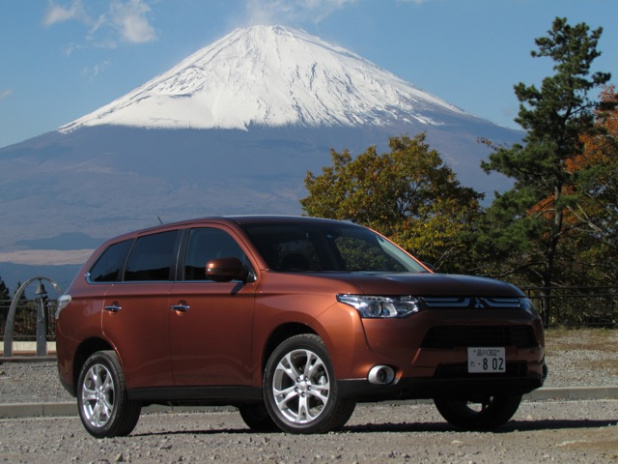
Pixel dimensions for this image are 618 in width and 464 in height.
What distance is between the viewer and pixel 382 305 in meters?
8.25

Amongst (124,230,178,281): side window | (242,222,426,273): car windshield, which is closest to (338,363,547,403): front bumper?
(242,222,426,273): car windshield

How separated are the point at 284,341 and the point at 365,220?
53583 millimetres

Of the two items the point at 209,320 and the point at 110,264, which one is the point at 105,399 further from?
the point at 209,320

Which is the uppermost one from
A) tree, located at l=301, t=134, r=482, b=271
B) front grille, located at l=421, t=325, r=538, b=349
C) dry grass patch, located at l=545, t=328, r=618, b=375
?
tree, located at l=301, t=134, r=482, b=271

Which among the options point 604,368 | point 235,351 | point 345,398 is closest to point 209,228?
point 235,351

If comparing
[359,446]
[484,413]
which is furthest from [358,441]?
[484,413]

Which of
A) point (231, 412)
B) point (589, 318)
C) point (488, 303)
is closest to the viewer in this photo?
point (488, 303)

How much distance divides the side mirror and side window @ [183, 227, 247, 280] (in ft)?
1.20

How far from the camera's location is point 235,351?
897 centimetres

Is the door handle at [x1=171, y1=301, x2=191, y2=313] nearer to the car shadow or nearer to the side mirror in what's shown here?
the side mirror

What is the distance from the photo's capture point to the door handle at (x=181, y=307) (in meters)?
9.34

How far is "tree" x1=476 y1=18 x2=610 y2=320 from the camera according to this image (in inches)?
2009

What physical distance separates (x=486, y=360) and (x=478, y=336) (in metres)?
0.18

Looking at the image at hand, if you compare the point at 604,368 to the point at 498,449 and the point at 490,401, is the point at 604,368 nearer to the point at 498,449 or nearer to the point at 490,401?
the point at 490,401
